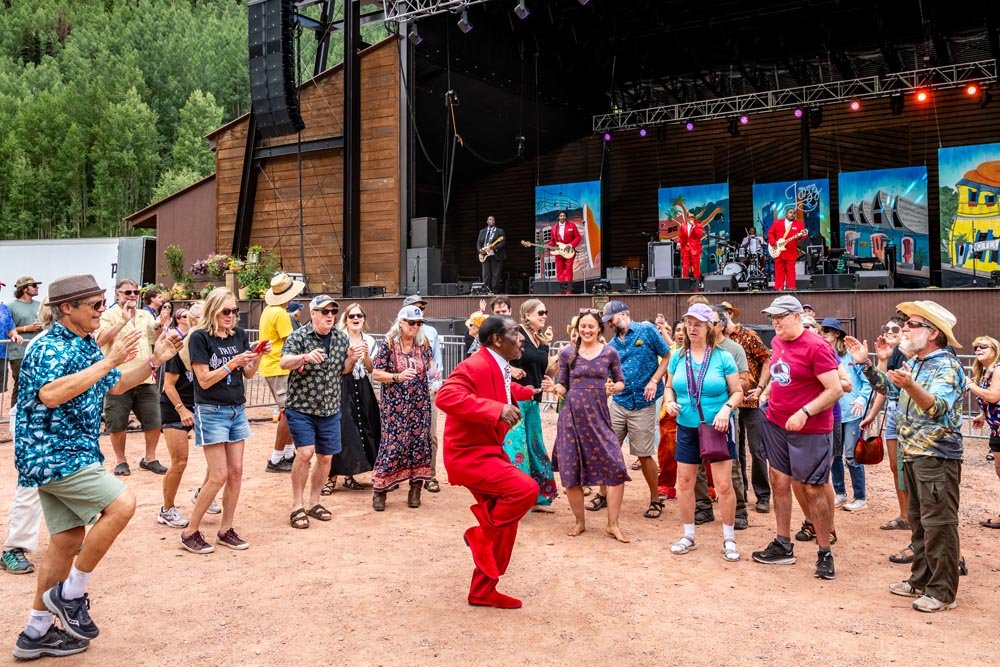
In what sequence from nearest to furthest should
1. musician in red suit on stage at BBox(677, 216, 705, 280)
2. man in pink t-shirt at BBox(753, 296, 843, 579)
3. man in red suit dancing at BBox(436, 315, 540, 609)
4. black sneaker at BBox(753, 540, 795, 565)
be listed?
man in red suit dancing at BBox(436, 315, 540, 609), man in pink t-shirt at BBox(753, 296, 843, 579), black sneaker at BBox(753, 540, 795, 565), musician in red suit on stage at BBox(677, 216, 705, 280)

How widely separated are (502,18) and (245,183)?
7.61 meters

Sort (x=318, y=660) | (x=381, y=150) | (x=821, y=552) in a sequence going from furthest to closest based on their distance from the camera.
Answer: (x=381, y=150), (x=821, y=552), (x=318, y=660)

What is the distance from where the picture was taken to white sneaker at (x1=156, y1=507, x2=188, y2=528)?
206 inches

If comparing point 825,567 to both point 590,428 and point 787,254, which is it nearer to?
point 590,428

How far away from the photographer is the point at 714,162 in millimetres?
21375

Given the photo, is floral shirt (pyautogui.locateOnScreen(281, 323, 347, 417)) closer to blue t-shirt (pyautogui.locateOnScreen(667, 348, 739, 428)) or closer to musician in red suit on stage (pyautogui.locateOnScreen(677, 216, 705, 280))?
blue t-shirt (pyautogui.locateOnScreen(667, 348, 739, 428))

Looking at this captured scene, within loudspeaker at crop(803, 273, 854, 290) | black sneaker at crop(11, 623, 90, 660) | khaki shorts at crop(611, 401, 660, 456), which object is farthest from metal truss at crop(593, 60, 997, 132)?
black sneaker at crop(11, 623, 90, 660)

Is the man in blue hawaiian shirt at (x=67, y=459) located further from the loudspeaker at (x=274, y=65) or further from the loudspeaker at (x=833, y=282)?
the loudspeaker at (x=274, y=65)

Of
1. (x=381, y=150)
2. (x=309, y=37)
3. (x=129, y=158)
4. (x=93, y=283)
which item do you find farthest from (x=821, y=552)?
(x=129, y=158)

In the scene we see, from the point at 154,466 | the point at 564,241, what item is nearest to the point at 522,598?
the point at 154,466

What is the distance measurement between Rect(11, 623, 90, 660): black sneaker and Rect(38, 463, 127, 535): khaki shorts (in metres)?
0.46

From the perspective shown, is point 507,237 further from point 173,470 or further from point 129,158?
point 129,158

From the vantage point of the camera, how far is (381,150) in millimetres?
16250

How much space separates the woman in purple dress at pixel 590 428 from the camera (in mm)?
5062
